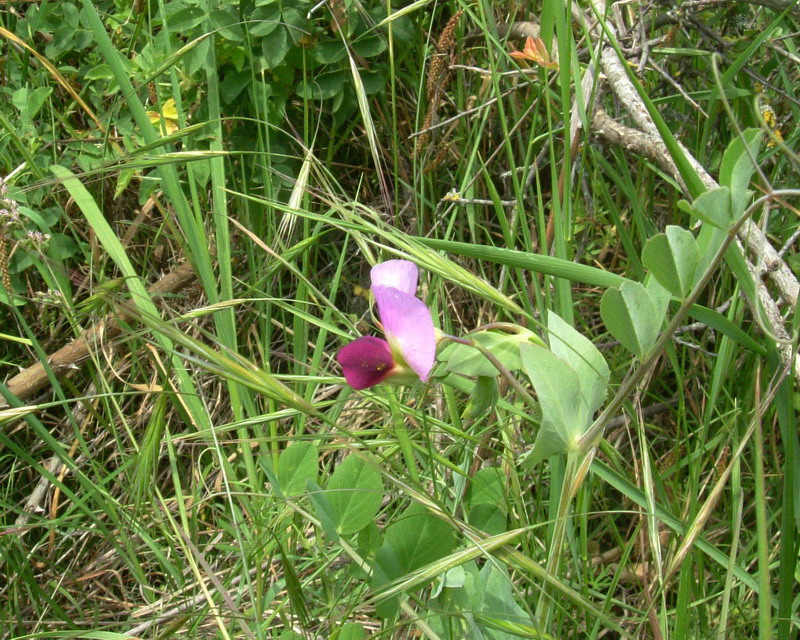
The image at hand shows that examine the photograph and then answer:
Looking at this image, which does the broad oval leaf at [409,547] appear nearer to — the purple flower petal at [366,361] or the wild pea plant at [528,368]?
the wild pea plant at [528,368]

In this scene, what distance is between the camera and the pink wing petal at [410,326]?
1.71 ft

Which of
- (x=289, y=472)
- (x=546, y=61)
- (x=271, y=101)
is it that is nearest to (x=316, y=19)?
(x=271, y=101)

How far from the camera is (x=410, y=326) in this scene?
1.73 feet

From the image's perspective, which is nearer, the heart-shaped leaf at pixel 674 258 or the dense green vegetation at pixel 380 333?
the heart-shaped leaf at pixel 674 258

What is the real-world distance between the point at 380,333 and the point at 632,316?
2.48 ft

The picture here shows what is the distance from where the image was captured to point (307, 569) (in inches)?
40.9

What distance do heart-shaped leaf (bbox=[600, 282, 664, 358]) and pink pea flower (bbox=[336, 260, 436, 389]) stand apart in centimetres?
12

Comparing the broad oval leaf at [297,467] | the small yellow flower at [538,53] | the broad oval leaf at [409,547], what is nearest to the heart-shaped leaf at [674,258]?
the broad oval leaf at [409,547]

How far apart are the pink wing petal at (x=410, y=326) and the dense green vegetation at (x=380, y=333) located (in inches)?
1.2

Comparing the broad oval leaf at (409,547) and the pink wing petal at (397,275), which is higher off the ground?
the pink wing petal at (397,275)

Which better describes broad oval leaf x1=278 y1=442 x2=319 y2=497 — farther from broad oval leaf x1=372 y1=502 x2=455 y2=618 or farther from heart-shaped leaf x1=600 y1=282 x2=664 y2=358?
heart-shaped leaf x1=600 y1=282 x2=664 y2=358

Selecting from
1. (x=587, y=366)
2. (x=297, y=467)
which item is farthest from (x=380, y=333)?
(x=587, y=366)

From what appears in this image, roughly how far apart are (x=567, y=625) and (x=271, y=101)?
0.97 metres

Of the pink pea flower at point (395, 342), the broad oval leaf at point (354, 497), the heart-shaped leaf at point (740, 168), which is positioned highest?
the heart-shaped leaf at point (740, 168)
